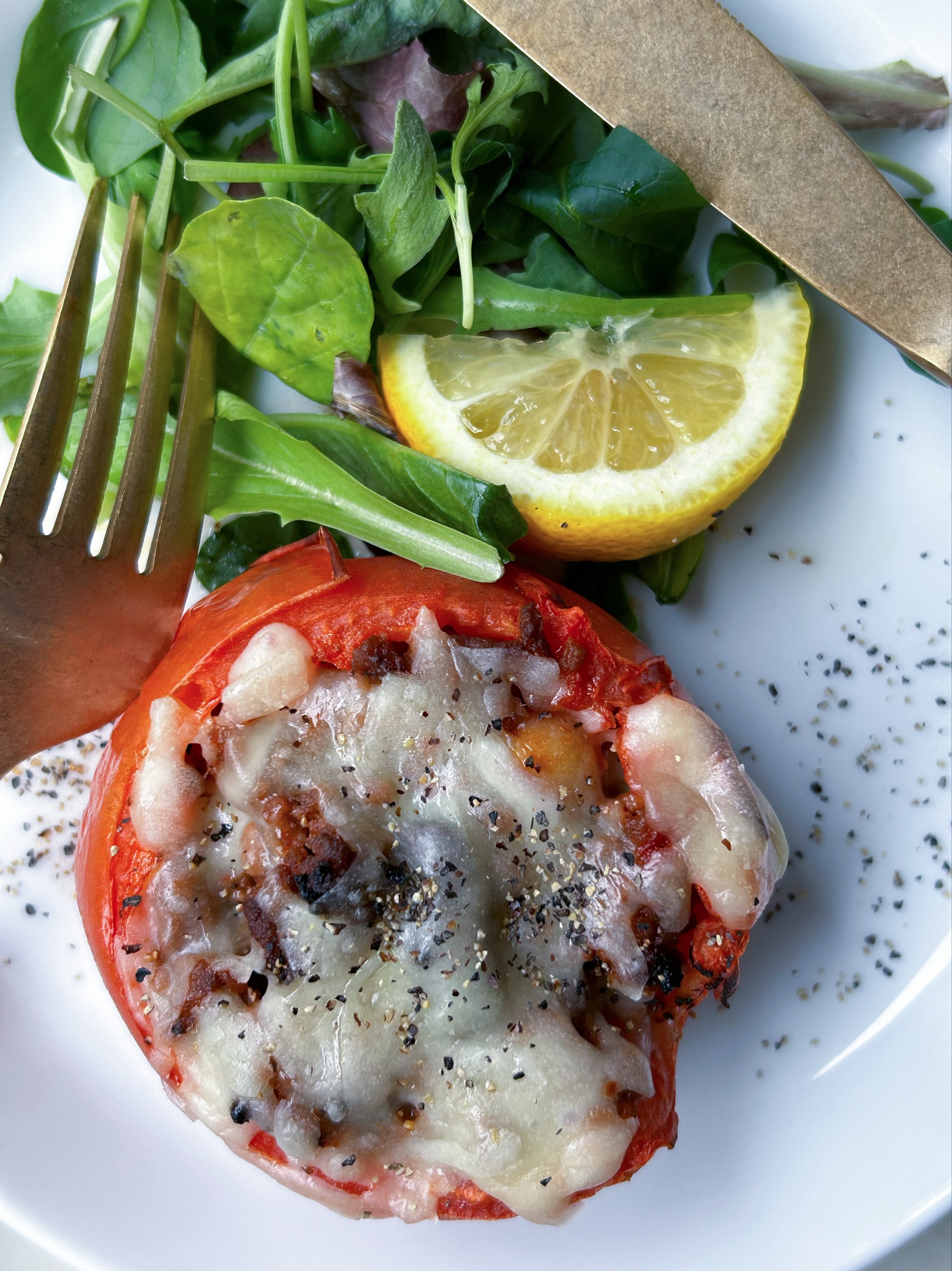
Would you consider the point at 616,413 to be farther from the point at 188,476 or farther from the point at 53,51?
the point at 53,51

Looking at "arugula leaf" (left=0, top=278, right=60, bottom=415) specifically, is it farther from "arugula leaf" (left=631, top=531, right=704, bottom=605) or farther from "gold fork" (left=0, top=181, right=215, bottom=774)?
"arugula leaf" (left=631, top=531, right=704, bottom=605)

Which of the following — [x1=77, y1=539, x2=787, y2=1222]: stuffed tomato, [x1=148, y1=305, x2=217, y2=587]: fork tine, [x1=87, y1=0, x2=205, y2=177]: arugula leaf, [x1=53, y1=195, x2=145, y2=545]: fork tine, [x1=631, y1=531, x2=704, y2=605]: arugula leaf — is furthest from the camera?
[x1=631, y1=531, x2=704, y2=605]: arugula leaf

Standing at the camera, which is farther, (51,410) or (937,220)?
(937,220)

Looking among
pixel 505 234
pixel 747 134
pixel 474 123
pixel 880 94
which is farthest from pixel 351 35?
pixel 880 94

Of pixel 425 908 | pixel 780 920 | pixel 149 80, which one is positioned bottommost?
pixel 780 920

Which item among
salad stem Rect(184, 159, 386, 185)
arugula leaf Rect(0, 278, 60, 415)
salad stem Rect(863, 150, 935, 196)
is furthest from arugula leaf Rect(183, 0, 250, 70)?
salad stem Rect(863, 150, 935, 196)

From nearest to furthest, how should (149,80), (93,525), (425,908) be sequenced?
(425,908) < (93,525) < (149,80)

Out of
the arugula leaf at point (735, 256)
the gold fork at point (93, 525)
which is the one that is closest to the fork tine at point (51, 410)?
the gold fork at point (93, 525)

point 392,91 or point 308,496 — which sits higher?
point 392,91
